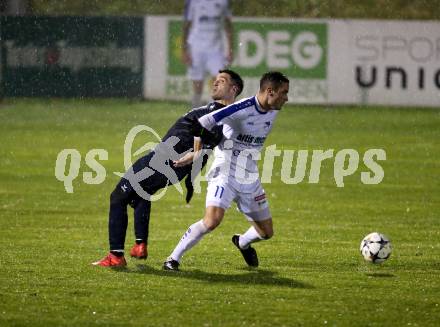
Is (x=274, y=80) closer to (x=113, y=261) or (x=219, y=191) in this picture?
(x=219, y=191)

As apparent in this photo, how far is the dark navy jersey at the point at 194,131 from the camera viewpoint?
9.71 meters

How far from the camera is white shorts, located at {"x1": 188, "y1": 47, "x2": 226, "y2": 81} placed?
2441cm

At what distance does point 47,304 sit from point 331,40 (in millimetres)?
18456

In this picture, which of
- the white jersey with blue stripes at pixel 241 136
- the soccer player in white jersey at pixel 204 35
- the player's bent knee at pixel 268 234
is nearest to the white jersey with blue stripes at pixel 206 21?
the soccer player in white jersey at pixel 204 35

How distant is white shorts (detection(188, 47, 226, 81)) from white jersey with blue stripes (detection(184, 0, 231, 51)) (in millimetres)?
134

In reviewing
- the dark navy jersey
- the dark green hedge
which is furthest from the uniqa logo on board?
the dark navy jersey

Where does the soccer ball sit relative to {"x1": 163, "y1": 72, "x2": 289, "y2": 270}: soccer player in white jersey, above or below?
below

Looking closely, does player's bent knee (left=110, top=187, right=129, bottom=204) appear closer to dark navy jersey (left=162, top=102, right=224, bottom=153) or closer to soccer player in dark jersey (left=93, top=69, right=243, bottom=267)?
soccer player in dark jersey (left=93, top=69, right=243, bottom=267)

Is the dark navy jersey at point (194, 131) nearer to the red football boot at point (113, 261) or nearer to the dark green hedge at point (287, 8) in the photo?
the red football boot at point (113, 261)

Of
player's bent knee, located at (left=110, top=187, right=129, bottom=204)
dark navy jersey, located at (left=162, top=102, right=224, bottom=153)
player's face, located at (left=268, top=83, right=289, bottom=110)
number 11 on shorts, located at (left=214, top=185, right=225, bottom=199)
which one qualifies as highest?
player's face, located at (left=268, top=83, right=289, bottom=110)

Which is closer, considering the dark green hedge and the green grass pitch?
the green grass pitch

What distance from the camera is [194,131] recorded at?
9.71m

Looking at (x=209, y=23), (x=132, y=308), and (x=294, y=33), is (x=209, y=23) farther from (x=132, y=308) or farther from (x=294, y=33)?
(x=132, y=308)

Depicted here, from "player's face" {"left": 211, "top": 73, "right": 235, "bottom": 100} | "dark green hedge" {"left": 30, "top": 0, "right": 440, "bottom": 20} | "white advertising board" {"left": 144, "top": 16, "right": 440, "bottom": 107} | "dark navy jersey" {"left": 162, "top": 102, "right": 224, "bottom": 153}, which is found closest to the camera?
"dark navy jersey" {"left": 162, "top": 102, "right": 224, "bottom": 153}
